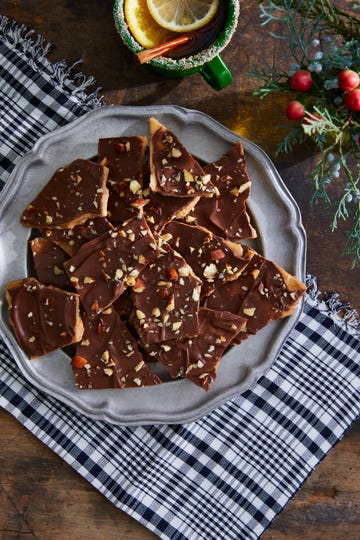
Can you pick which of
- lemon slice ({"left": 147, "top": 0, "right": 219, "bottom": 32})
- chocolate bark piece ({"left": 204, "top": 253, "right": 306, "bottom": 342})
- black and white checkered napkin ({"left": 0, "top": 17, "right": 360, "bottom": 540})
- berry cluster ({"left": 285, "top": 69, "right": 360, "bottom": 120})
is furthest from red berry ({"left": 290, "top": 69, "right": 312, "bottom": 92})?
black and white checkered napkin ({"left": 0, "top": 17, "right": 360, "bottom": 540})

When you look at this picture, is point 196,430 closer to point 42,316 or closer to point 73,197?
point 42,316

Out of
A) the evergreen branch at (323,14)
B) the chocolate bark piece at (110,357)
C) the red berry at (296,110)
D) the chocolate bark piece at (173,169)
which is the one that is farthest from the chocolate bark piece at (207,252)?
the evergreen branch at (323,14)

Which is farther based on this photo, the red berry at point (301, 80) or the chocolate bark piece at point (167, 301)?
the chocolate bark piece at point (167, 301)

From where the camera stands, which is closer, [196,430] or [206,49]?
[206,49]

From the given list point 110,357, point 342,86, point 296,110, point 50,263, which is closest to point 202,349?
point 110,357

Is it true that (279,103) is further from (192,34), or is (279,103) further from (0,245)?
(0,245)

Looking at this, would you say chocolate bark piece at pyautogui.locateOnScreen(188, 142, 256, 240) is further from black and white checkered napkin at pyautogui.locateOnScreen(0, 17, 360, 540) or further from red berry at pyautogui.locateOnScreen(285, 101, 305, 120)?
black and white checkered napkin at pyautogui.locateOnScreen(0, 17, 360, 540)

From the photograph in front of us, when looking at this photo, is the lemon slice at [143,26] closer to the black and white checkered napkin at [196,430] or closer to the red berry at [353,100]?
the black and white checkered napkin at [196,430]

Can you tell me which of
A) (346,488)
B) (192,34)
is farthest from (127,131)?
(346,488)
